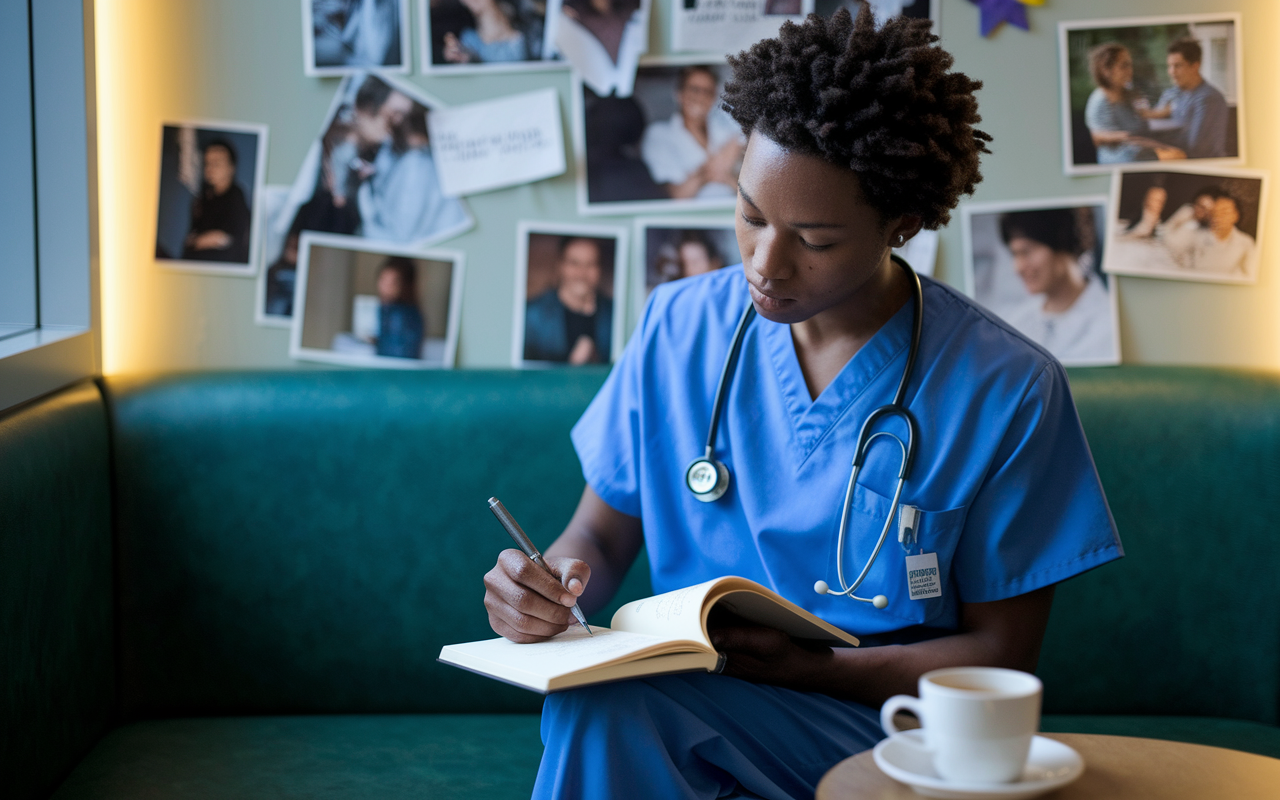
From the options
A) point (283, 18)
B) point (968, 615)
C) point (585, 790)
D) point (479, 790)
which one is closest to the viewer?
point (585, 790)

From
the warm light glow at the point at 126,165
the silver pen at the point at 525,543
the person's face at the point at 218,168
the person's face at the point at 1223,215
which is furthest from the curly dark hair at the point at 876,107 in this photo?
the warm light glow at the point at 126,165

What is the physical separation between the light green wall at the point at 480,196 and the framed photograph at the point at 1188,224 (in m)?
0.03

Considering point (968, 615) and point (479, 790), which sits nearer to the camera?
point (968, 615)

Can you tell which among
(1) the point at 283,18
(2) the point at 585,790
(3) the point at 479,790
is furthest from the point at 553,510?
(1) the point at 283,18

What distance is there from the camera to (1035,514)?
1.18 metres

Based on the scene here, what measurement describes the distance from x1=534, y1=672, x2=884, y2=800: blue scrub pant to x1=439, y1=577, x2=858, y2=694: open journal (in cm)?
5

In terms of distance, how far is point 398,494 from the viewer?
1648 millimetres

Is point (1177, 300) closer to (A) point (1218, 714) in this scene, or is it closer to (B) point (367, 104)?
(A) point (1218, 714)

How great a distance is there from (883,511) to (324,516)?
88 cm

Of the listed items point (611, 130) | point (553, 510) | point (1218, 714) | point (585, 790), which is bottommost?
point (1218, 714)

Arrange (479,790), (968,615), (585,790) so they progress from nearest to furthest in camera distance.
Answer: (585,790)
(968,615)
(479,790)

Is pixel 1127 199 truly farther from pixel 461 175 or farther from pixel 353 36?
pixel 353 36

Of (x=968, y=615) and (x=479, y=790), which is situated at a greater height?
(x=968, y=615)

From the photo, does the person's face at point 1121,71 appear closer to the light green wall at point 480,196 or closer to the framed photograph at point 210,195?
the light green wall at point 480,196
